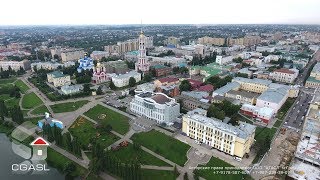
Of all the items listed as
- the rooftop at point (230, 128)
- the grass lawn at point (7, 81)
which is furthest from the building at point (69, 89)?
the rooftop at point (230, 128)

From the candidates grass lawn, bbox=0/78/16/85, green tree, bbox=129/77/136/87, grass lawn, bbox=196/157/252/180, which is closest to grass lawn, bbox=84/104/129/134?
grass lawn, bbox=196/157/252/180

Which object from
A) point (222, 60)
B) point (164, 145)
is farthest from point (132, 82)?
point (222, 60)

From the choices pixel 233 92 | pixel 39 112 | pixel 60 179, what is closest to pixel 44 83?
pixel 39 112

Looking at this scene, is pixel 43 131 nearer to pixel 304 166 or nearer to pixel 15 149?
pixel 15 149

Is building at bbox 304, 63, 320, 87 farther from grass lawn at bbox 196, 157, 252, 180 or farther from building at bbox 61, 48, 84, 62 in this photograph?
building at bbox 61, 48, 84, 62

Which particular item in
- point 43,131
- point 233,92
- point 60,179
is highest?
point 233,92

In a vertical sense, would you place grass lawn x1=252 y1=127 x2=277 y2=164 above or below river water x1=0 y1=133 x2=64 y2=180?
above

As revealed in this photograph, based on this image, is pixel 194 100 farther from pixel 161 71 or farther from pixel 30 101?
pixel 30 101
